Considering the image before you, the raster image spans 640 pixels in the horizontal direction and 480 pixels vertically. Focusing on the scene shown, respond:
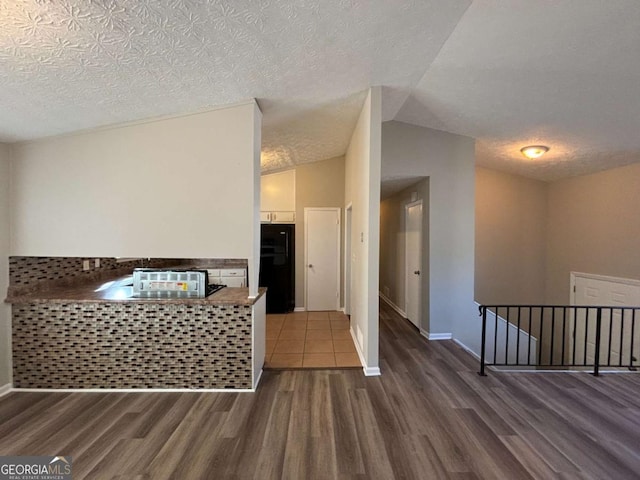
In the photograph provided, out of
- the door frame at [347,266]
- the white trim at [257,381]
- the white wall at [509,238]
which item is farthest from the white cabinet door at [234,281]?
the white wall at [509,238]

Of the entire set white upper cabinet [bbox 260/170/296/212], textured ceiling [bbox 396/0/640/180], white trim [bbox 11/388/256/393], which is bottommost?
white trim [bbox 11/388/256/393]

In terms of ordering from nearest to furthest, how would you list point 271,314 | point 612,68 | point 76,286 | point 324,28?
point 324,28, point 612,68, point 76,286, point 271,314

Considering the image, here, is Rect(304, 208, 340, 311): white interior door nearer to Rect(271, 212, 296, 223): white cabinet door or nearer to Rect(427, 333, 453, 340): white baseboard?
Rect(271, 212, 296, 223): white cabinet door

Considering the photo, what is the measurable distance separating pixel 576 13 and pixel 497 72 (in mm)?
674

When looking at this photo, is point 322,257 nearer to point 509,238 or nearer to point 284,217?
point 284,217

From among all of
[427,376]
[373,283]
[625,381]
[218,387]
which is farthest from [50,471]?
[625,381]

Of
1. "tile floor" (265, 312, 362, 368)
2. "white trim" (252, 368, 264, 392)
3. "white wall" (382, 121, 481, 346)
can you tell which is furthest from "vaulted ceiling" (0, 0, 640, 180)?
"tile floor" (265, 312, 362, 368)

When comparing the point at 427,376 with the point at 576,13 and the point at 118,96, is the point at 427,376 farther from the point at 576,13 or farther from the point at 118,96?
the point at 118,96

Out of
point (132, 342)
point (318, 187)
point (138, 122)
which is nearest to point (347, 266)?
point (318, 187)

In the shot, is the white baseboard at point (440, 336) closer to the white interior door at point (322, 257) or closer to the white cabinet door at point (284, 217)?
the white interior door at point (322, 257)

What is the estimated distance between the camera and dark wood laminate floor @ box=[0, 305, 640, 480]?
5.51 ft

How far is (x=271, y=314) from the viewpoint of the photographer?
4.95 m

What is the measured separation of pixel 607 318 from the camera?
13.7 feet

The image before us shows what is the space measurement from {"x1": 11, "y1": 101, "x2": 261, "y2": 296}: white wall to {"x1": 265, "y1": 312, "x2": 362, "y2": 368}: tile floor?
56.8 inches
